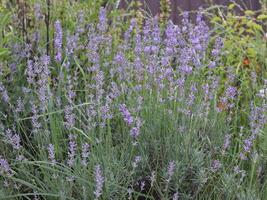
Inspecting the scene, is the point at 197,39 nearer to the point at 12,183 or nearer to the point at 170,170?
the point at 170,170

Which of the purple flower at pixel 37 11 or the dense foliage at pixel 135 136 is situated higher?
the purple flower at pixel 37 11

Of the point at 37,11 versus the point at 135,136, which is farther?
the point at 37,11

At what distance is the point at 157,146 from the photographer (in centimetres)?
272

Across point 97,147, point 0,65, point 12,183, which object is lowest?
point 12,183

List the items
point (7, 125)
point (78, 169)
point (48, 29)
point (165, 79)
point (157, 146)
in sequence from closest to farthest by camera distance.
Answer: point (78, 169)
point (157, 146)
point (7, 125)
point (165, 79)
point (48, 29)

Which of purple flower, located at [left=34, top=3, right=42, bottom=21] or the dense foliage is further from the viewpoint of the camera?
purple flower, located at [left=34, top=3, right=42, bottom=21]

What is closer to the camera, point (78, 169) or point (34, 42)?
point (78, 169)

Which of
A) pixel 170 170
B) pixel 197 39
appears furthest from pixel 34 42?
pixel 170 170

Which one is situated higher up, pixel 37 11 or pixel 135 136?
pixel 37 11

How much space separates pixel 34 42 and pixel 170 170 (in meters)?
1.78

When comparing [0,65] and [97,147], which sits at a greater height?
[0,65]

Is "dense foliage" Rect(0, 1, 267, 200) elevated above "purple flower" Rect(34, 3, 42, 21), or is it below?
below

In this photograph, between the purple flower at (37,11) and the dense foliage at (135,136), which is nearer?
the dense foliage at (135,136)

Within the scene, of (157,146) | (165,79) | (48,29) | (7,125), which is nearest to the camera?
(157,146)
